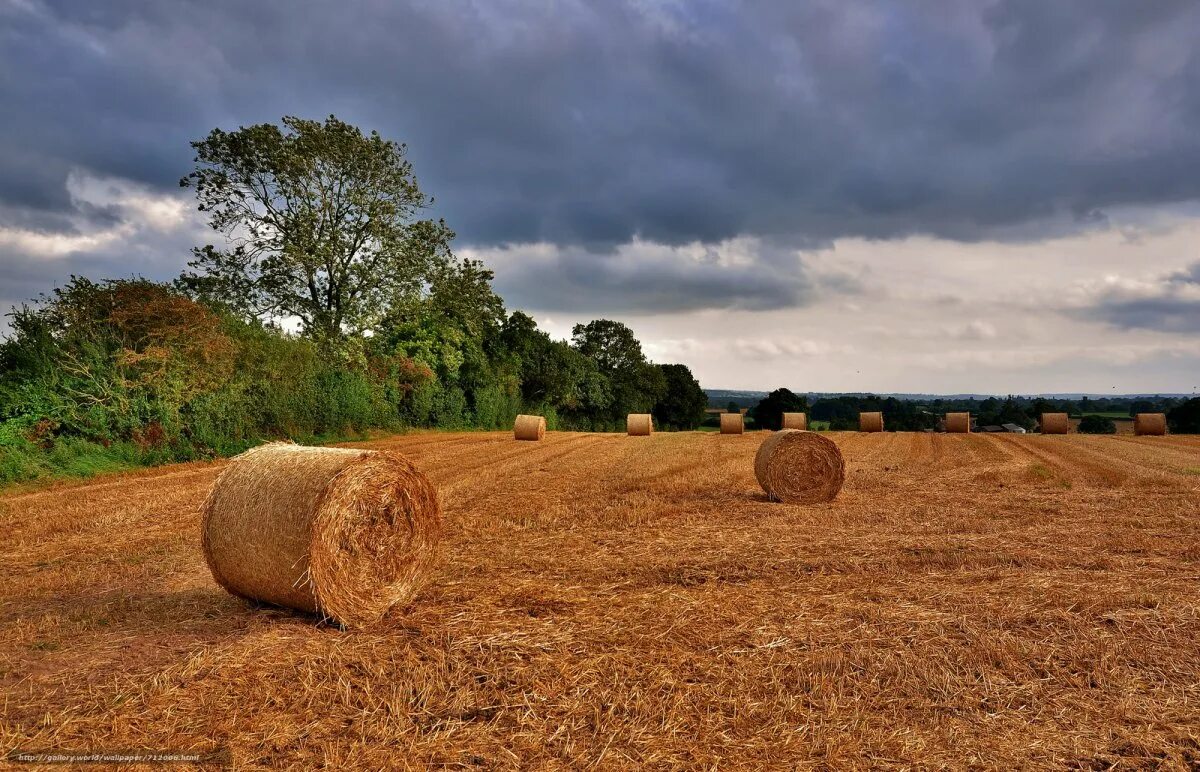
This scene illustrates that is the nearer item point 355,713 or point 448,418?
point 355,713

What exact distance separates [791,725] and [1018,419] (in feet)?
167

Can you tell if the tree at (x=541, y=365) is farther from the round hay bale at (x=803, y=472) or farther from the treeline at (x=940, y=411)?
the round hay bale at (x=803, y=472)

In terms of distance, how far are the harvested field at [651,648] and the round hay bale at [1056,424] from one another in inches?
993

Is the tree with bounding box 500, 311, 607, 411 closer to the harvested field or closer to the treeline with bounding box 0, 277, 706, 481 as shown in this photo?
the treeline with bounding box 0, 277, 706, 481

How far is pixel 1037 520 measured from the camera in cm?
1045

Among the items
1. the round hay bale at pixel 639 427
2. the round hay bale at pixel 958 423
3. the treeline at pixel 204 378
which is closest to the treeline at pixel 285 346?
the treeline at pixel 204 378

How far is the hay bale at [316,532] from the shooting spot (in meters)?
5.88

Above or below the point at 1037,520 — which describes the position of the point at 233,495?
above

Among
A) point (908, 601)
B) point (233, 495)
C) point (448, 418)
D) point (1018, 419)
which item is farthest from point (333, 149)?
point (1018, 419)

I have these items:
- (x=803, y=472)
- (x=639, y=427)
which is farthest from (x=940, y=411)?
(x=803, y=472)

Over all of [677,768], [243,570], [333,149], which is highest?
[333,149]

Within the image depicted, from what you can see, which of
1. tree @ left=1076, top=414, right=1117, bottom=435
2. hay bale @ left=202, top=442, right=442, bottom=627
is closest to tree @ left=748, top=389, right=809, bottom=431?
tree @ left=1076, top=414, right=1117, bottom=435

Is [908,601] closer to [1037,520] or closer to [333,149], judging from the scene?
[1037,520]

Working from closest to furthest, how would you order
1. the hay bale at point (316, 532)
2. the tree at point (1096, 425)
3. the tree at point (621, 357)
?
the hay bale at point (316, 532), the tree at point (1096, 425), the tree at point (621, 357)
